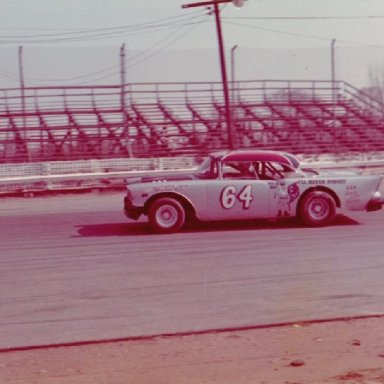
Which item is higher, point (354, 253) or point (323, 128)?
point (323, 128)

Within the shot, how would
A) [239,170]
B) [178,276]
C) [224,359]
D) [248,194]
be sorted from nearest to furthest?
[224,359], [178,276], [248,194], [239,170]

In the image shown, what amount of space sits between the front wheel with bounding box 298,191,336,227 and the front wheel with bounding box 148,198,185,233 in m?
1.89

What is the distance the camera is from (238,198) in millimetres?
12000

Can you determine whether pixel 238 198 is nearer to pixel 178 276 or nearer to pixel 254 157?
pixel 254 157

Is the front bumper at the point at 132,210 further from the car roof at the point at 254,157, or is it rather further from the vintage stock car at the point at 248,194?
the car roof at the point at 254,157

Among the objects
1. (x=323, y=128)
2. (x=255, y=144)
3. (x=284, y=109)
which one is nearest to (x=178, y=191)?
(x=255, y=144)

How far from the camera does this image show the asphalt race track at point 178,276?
6.90 metres

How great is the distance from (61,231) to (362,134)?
24132 millimetres

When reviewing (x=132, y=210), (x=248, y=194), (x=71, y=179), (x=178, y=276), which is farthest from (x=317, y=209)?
(x=71, y=179)

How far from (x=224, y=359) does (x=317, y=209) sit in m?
6.91

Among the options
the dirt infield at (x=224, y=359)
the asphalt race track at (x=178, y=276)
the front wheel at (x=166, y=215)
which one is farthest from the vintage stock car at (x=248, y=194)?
the dirt infield at (x=224, y=359)

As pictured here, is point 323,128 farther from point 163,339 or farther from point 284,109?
point 163,339

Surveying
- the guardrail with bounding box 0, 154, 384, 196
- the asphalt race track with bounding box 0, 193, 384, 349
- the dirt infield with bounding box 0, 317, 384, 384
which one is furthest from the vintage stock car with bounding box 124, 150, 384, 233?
the guardrail with bounding box 0, 154, 384, 196

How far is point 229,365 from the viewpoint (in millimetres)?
5430
